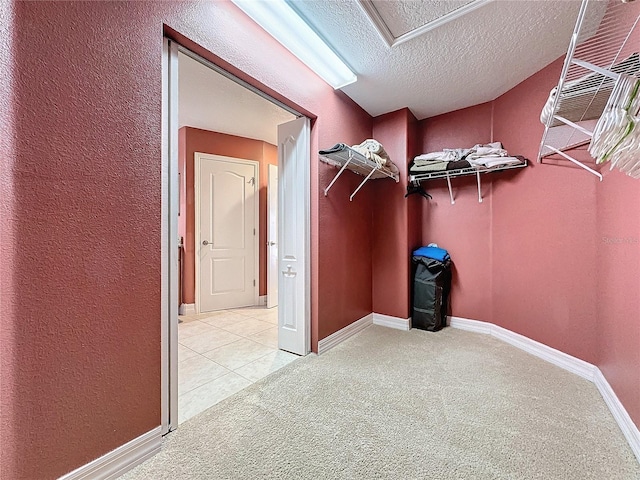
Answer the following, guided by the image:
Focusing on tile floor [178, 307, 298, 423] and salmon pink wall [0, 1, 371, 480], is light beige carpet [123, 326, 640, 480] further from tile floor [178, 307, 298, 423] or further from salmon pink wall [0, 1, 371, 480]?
salmon pink wall [0, 1, 371, 480]

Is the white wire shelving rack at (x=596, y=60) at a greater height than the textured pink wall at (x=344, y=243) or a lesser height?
greater

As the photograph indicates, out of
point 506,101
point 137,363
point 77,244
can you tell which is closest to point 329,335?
point 137,363

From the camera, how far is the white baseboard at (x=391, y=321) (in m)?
2.79

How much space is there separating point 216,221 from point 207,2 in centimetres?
265

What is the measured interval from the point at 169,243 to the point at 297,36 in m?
1.58

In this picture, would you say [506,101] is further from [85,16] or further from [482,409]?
[85,16]

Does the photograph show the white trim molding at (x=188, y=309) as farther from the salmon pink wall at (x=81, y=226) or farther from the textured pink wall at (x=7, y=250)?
the textured pink wall at (x=7, y=250)

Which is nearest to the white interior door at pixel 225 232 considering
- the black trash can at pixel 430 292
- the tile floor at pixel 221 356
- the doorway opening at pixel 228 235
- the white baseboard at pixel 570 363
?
the doorway opening at pixel 228 235

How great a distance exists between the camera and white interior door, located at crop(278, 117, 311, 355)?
2.20 meters

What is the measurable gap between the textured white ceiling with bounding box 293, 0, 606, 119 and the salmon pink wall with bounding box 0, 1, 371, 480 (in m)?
0.90

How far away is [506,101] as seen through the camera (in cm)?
250

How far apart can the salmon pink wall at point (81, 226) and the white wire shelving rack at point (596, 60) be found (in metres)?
1.78

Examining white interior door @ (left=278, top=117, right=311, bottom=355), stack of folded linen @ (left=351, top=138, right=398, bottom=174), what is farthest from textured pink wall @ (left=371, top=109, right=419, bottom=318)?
white interior door @ (left=278, top=117, right=311, bottom=355)

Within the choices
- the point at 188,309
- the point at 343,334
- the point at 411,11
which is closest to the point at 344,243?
the point at 343,334
